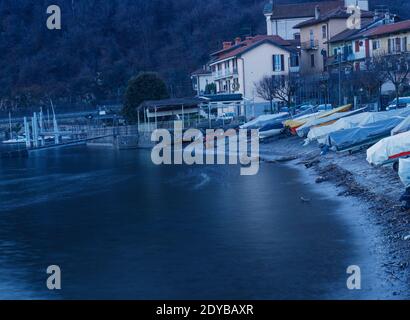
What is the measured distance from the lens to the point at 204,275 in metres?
12.8

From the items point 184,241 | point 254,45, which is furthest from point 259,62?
point 184,241

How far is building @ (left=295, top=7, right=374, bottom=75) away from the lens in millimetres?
51375

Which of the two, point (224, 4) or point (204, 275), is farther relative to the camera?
point (224, 4)

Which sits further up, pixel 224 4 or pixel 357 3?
pixel 224 4

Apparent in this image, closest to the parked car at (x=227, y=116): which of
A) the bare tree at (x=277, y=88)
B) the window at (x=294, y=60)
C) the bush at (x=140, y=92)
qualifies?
the bare tree at (x=277, y=88)

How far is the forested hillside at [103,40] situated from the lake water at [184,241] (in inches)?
2455

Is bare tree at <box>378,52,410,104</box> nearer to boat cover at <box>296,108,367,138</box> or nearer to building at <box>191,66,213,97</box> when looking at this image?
boat cover at <box>296,108,367,138</box>

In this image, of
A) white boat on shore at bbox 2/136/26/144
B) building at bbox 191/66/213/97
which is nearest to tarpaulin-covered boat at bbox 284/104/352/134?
building at bbox 191/66/213/97

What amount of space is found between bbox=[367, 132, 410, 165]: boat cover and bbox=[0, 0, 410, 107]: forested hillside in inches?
2606

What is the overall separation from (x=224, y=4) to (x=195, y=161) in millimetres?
65621

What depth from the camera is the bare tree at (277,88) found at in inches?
1881
